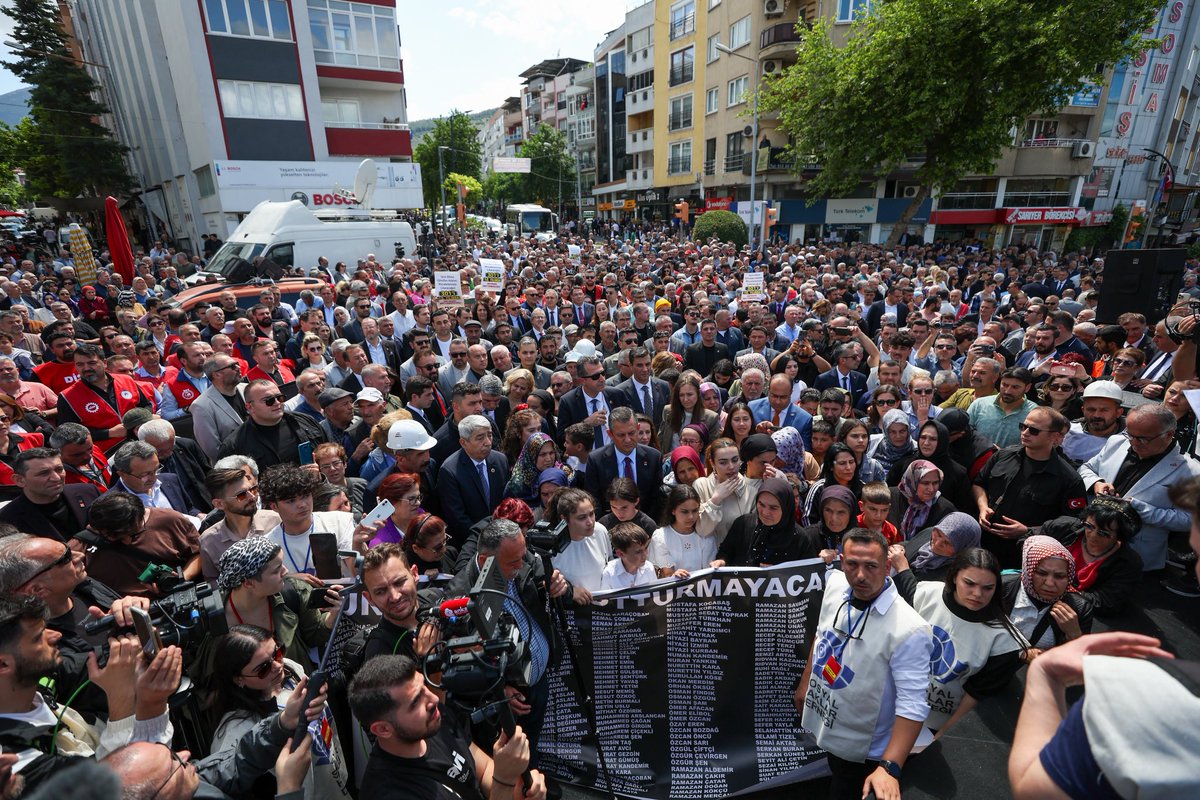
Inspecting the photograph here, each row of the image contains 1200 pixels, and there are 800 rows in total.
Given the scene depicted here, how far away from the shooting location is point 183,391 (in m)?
6.43

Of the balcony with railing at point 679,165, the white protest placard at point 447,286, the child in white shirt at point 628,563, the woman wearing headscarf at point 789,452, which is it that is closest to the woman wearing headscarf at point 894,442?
the woman wearing headscarf at point 789,452

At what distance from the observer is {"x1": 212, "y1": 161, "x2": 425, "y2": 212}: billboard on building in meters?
24.7

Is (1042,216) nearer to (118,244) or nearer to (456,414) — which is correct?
(456,414)

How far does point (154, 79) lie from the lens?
96.1 feet

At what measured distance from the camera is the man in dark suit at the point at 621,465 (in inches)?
194

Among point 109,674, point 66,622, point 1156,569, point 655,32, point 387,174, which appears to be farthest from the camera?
point 655,32

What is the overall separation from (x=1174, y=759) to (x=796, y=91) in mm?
29397

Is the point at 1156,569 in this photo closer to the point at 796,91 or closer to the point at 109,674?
the point at 109,674

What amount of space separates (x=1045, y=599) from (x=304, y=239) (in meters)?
17.1

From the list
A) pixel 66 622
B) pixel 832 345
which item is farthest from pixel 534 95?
pixel 66 622

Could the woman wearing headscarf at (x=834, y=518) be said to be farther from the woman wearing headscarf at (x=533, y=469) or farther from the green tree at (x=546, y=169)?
the green tree at (x=546, y=169)

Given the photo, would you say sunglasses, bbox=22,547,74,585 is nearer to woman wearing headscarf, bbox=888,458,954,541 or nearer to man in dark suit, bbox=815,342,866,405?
woman wearing headscarf, bbox=888,458,954,541

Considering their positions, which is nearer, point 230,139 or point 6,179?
point 230,139

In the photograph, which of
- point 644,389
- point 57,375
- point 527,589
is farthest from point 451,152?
point 527,589
